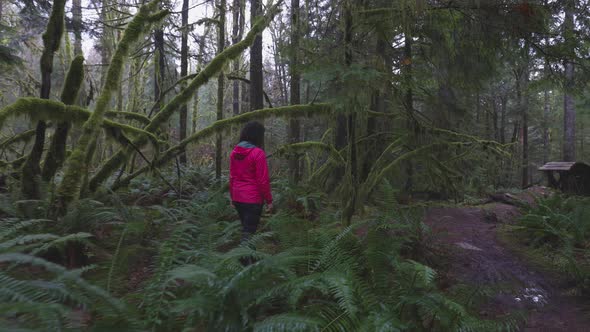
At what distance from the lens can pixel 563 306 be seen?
4.05 metres

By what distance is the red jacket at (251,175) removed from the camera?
462 cm

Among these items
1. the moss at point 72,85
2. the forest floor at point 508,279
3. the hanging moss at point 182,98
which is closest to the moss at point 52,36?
the moss at point 72,85

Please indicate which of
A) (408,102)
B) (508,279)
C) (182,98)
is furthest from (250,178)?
(508,279)

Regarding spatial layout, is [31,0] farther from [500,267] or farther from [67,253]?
[500,267]

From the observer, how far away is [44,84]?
5273 mm

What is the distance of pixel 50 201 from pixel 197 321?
3.04 meters

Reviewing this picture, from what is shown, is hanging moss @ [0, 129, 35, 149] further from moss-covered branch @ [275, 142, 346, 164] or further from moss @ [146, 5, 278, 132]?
moss-covered branch @ [275, 142, 346, 164]

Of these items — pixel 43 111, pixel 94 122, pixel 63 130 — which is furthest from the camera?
pixel 63 130

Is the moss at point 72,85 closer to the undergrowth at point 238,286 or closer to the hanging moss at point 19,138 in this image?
the undergrowth at point 238,286

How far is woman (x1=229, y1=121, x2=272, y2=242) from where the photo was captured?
15.2 feet

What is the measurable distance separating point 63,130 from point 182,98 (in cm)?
198

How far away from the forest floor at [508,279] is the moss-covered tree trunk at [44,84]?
227 inches

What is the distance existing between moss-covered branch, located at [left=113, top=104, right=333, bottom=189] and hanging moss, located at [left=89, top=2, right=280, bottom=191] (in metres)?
0.56

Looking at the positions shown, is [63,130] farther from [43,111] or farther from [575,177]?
[575,177]
